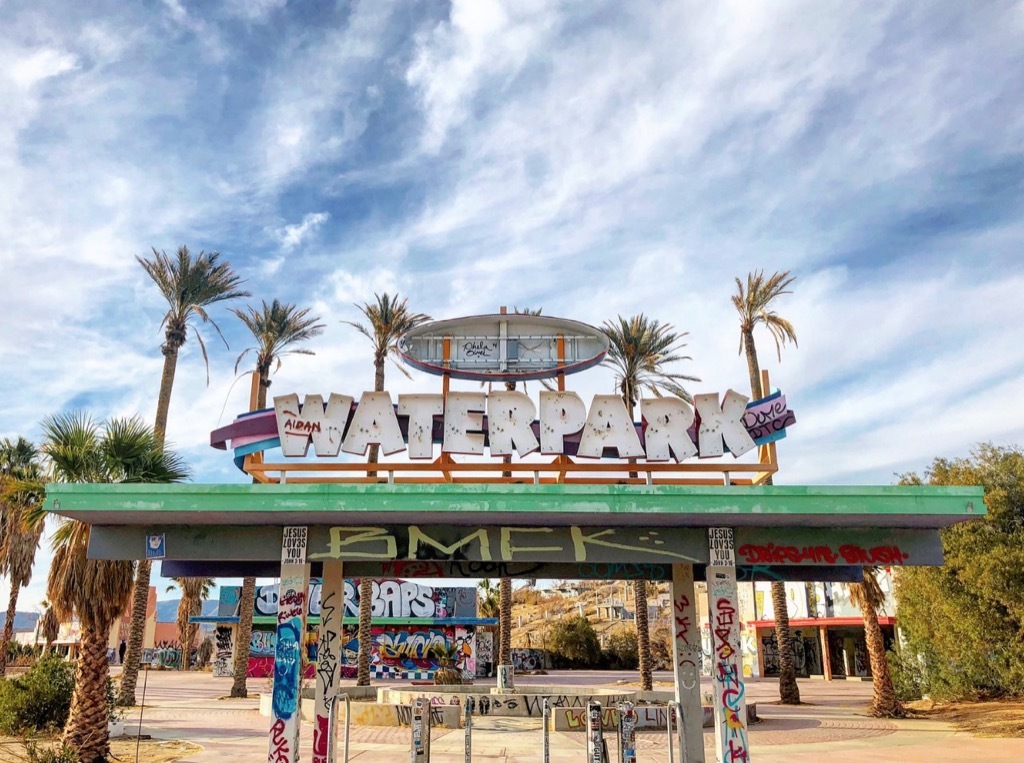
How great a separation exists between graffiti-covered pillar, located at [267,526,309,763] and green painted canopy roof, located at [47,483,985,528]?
105 cm

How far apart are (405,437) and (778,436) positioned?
20.3 feet

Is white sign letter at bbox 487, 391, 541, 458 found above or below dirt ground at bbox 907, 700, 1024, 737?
above

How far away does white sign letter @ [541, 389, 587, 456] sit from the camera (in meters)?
13.0

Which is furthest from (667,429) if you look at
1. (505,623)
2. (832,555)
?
(505,623)

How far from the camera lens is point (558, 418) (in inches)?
523

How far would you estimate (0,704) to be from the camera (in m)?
18.3

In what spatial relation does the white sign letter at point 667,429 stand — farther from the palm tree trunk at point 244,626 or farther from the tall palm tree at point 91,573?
the palm tree trunk at point 244,626

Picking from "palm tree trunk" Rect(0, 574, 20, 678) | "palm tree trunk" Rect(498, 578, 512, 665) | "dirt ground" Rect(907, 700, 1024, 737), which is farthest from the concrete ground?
"palm tree trunk" Rect(0, 574, 20, 678)

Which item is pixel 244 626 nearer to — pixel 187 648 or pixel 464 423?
pixel 464 423

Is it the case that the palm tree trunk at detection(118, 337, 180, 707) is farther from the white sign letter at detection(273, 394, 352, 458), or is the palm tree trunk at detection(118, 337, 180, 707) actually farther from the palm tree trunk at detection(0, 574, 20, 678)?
the white sign letter at detection(273, 394, 352, 458)

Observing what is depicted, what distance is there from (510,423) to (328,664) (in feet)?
17.4

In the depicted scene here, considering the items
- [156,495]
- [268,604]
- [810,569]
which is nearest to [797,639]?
[268,604]

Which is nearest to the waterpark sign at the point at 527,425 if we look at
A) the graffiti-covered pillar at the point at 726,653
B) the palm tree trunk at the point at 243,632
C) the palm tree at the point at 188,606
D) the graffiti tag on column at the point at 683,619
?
the graffiti-covered pillar at the point at 726,653

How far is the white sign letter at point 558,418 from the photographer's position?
513 inches
